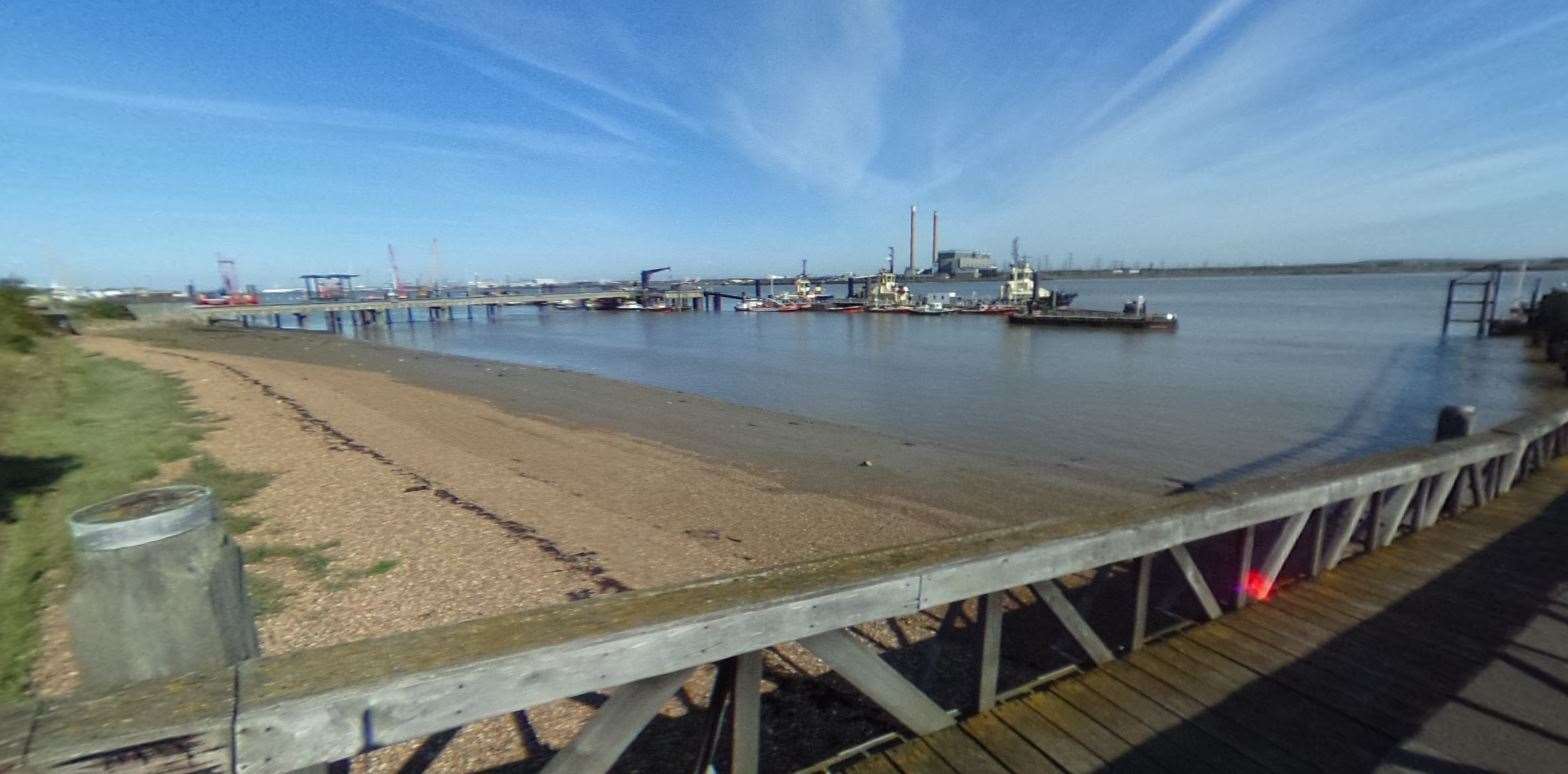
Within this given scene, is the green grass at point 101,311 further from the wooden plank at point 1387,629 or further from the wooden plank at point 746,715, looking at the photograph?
the wooden plank at point 1387,629

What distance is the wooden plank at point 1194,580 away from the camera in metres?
3.33

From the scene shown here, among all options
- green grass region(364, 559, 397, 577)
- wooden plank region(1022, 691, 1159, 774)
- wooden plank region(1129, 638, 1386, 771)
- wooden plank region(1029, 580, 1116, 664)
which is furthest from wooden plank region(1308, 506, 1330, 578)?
green grass region(364, 559, 397, 577)

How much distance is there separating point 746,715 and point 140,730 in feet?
5.09

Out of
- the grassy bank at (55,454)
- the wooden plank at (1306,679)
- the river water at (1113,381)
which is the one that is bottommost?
the river water at (1113,381)

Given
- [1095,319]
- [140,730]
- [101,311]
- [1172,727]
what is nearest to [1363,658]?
[1172,727]

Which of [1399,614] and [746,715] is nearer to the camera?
[746,715]

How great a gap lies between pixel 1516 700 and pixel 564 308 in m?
122

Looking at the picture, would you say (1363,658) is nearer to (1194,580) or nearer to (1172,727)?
(1194,580)

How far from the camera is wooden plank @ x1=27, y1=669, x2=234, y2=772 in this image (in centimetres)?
120

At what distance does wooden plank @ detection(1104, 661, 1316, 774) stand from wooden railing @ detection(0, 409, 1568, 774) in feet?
0.51

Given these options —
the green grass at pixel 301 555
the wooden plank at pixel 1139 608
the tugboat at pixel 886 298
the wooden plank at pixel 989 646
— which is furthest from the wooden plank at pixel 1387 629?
the tugboat at pixel 886 298

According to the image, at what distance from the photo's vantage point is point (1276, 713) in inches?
114

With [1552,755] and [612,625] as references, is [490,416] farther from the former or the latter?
[1552,755]

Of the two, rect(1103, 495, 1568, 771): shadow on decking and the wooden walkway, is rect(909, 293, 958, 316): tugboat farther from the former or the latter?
the wooden walkway
